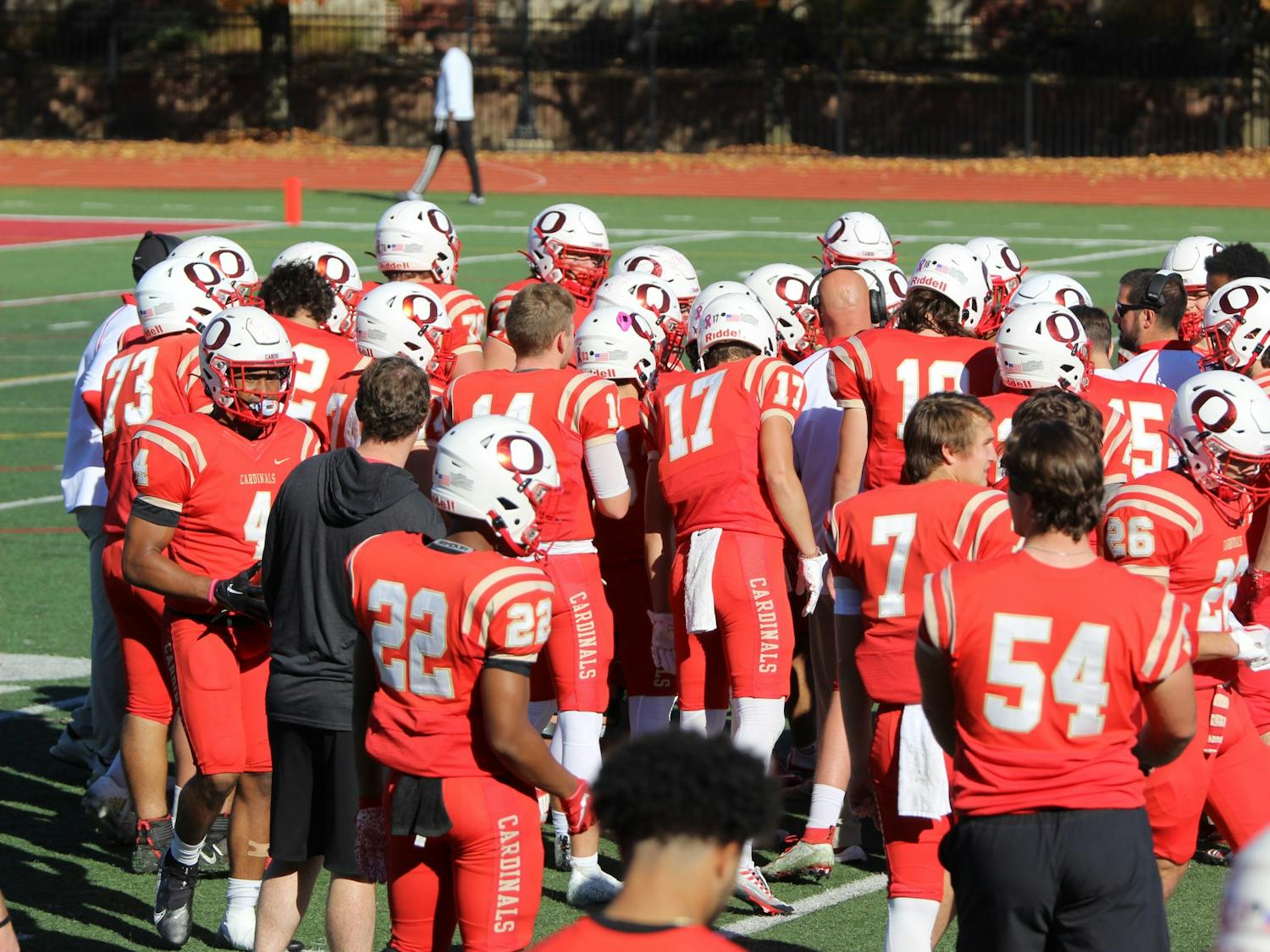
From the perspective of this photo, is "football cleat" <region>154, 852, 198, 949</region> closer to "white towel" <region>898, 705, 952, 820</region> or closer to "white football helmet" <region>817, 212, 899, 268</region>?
"white towel" <region>898, 705, 952, 820</region>

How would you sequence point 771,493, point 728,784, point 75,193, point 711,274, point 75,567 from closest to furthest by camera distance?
point 728,784
point 771,493
point 75,567
point 711,274
point 75,193

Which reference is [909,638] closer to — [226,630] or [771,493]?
[771,493]

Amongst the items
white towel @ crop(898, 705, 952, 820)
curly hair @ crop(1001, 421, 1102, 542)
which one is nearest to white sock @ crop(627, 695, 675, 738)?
white towel @ crop(898, 705, 952, 820)

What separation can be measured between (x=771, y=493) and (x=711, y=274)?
15.9 m

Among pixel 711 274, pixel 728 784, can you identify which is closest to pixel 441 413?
pixel 728 784

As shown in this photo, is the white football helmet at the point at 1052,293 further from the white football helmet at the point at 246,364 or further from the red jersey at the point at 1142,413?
→ the white football helmet at the point at 246,364

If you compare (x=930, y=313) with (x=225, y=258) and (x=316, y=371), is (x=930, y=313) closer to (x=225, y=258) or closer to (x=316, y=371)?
(x=316, y=371)

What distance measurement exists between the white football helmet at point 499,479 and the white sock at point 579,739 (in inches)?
86.5

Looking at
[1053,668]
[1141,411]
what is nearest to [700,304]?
[1141,411]

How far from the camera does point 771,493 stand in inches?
273

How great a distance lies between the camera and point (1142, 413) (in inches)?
282

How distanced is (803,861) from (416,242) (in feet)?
11.5

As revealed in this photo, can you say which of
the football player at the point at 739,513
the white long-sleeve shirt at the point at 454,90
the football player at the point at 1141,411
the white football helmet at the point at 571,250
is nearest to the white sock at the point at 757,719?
the football player at the point at 739,513

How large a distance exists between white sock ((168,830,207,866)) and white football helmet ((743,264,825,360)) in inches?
137
